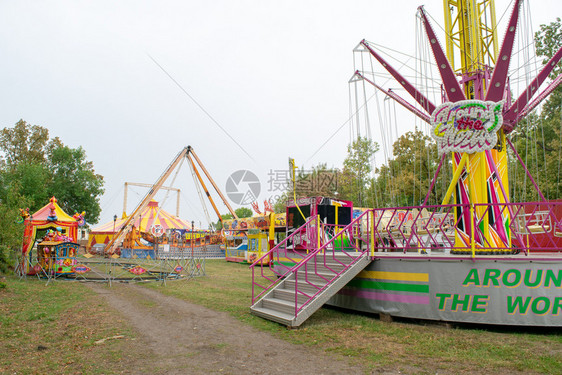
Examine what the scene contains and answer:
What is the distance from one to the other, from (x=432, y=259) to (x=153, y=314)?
6729mm

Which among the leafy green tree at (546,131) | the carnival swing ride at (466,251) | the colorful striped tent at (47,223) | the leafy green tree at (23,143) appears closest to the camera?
the carnival swing ride at (466,251)

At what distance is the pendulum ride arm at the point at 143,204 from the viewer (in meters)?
35.0

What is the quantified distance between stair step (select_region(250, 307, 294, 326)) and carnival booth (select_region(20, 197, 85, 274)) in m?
12.5

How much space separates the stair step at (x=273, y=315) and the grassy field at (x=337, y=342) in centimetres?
15

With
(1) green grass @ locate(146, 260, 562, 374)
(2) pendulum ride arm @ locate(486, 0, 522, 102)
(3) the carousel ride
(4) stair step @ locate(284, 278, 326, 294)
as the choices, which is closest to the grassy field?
(1) green grass @ locate(146, 260, 562, 374)

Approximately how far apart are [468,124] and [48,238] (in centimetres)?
1898

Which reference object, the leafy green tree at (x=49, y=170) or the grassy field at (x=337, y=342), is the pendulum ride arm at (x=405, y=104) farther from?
the leafy green tree at (x=49, y=170)

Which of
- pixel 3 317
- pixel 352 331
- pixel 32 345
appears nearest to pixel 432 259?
pixel 352 331

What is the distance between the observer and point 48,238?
18.7m

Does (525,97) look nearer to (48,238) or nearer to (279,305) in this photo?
(279,305)

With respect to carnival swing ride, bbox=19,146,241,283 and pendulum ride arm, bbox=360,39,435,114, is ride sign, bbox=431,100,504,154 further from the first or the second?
carnival swing ride, bbox=19,146,241,283

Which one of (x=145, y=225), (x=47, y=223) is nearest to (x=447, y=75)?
(x=47, y=223)

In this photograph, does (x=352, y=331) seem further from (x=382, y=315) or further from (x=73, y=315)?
(x=73, y=315)

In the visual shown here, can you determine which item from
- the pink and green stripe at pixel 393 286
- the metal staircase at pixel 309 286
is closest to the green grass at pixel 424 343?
the metal staircase at pixel 309 286
